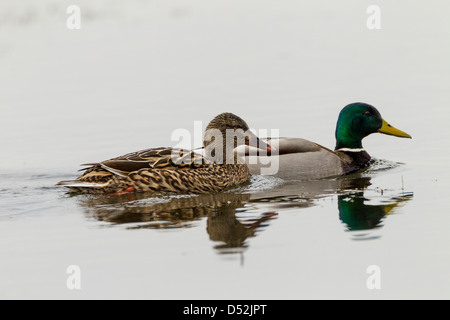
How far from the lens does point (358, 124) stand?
1314 cm

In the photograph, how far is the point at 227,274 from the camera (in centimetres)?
749

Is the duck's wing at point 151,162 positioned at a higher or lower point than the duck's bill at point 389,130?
lower

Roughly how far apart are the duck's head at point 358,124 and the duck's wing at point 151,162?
278 centimetres

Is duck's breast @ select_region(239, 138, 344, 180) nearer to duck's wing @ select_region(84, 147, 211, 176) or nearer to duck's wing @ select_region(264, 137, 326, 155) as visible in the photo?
duck's wing @ select_region(264, 137, 326, 155)

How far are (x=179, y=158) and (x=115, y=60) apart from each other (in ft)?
26.4

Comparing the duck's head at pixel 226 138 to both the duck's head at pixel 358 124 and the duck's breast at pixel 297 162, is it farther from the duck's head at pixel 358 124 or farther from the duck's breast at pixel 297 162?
the duck's head at pixel 358 124

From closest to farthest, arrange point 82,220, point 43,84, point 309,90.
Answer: point 82,220, point 309,90, point 43,84

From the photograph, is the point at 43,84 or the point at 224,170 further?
the point at 43,84

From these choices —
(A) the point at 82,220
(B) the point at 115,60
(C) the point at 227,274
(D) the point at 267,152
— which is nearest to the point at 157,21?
(B) the point at 115,60

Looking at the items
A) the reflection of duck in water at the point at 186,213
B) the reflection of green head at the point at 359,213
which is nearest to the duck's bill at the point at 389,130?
the reflection of green head at the point at 359,213

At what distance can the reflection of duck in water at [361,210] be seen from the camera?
9031mm

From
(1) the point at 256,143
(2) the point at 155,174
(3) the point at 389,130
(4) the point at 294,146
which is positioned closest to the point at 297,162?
(4) the point at 294,146

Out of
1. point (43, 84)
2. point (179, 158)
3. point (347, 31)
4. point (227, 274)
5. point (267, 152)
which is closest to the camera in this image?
point (227, 274)

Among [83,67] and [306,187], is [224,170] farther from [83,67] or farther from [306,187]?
[83,67]
